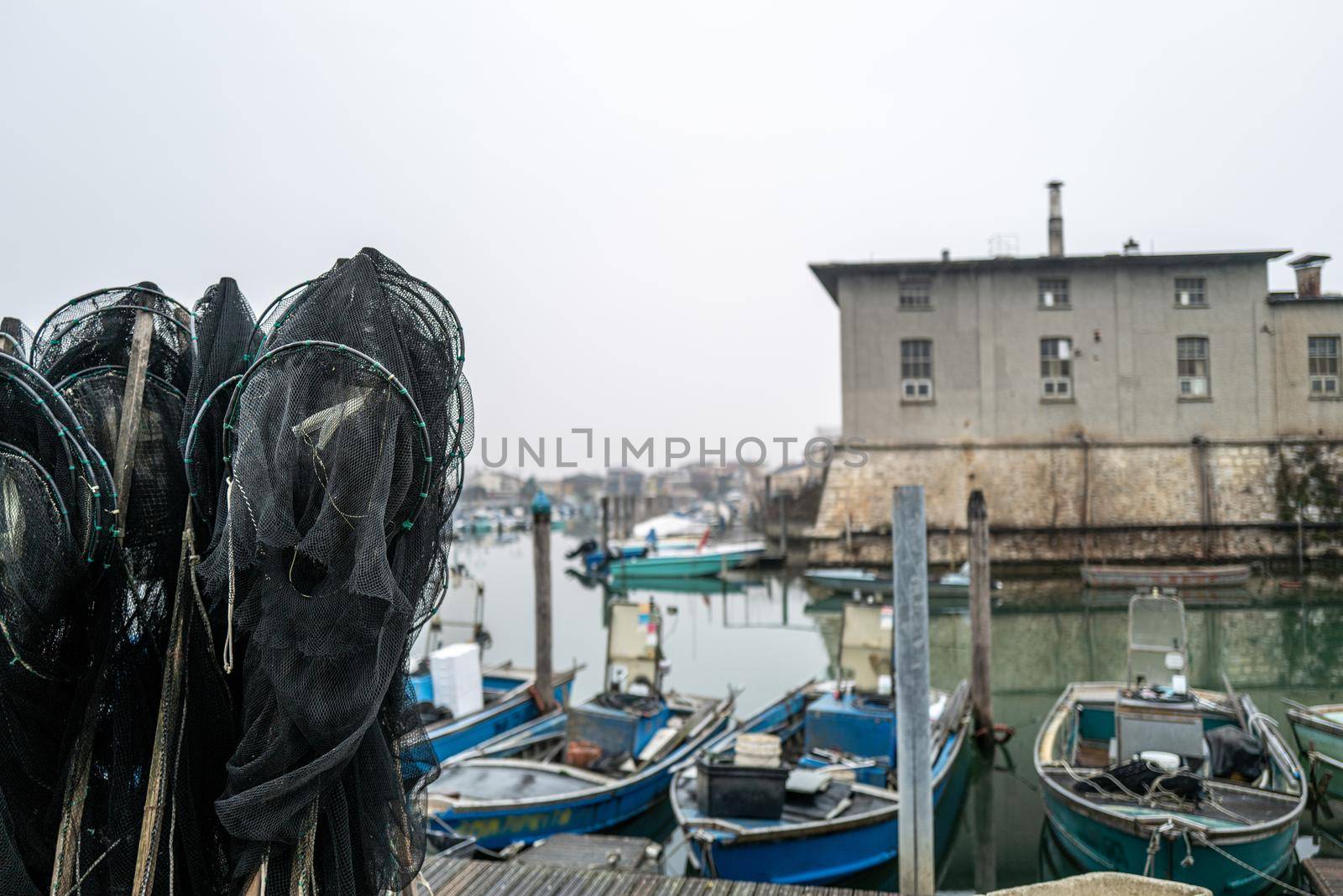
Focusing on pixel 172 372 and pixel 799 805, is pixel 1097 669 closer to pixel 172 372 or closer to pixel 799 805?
pixel 799 805

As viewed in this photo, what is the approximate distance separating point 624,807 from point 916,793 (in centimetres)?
340

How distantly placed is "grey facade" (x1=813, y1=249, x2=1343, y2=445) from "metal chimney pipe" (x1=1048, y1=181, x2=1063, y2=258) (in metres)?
1.26

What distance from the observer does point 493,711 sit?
10.3 meters

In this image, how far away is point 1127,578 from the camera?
23375 mm

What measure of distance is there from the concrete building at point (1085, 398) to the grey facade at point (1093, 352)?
5 cm

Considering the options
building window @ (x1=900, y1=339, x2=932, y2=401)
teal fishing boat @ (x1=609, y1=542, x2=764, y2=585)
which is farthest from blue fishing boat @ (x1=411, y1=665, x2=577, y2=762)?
teal fishing boat @ (x1=609, y1=542, x2=764, y2=585)

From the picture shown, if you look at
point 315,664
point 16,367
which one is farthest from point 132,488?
point 315,664

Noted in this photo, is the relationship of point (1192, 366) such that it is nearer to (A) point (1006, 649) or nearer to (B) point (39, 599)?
(A) point (1006, 649)

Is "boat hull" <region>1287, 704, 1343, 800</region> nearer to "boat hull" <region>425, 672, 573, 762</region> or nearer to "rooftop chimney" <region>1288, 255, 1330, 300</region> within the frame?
"boat hull" <region>425, 672, 573, 762</region>

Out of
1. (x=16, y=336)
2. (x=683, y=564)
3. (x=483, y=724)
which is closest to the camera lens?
(x=16, y=336)

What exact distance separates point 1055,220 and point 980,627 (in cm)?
2218

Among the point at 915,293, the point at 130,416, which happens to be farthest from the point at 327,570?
the point at 915,293

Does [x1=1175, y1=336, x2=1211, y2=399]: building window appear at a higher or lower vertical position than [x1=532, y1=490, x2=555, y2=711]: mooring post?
higher

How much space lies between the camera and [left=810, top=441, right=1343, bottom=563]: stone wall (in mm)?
26281
